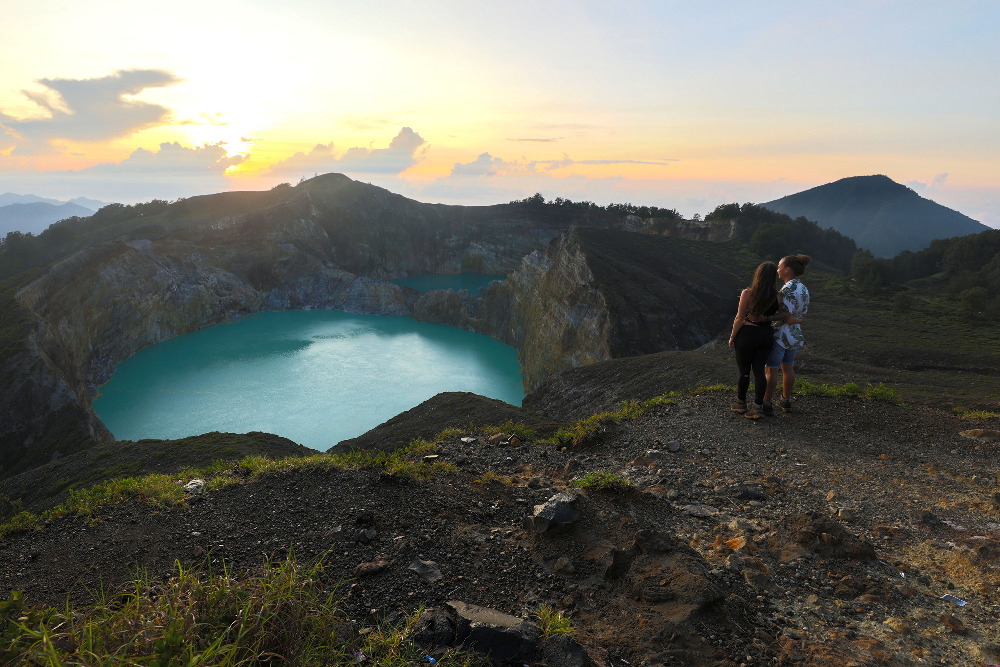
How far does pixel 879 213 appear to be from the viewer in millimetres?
162125

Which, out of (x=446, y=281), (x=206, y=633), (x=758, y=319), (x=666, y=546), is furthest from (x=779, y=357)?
(x=446, y=281)

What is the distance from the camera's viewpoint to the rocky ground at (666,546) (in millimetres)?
3717

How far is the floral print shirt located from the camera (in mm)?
8008

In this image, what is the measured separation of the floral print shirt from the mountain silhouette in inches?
6586

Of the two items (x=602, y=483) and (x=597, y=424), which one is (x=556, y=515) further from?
(x=597, y=424)

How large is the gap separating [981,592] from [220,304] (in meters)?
66.9

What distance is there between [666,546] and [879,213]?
20490cm

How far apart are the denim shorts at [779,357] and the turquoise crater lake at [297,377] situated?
1059 inches

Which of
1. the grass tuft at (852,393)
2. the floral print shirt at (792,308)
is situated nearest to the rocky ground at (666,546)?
the floral print shirt at (792,308)

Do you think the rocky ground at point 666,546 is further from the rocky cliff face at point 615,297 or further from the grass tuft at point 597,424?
the rocky cliff face at point 615,297

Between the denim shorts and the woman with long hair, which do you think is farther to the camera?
the denim shorts

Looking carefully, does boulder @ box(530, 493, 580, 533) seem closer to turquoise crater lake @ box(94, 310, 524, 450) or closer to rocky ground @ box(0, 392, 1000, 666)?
rocky ground @ box(0, 392, 1000, 666)

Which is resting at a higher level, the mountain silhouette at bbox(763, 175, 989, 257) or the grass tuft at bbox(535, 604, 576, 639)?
the mountain silhouette at bbox(763, 175, 989, 257)

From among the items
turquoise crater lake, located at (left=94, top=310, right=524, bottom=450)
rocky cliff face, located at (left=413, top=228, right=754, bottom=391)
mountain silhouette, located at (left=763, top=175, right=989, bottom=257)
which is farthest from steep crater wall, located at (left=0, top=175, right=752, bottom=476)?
mountain silhouette, located at (left=763, top=175, right=989, bottom=257)
